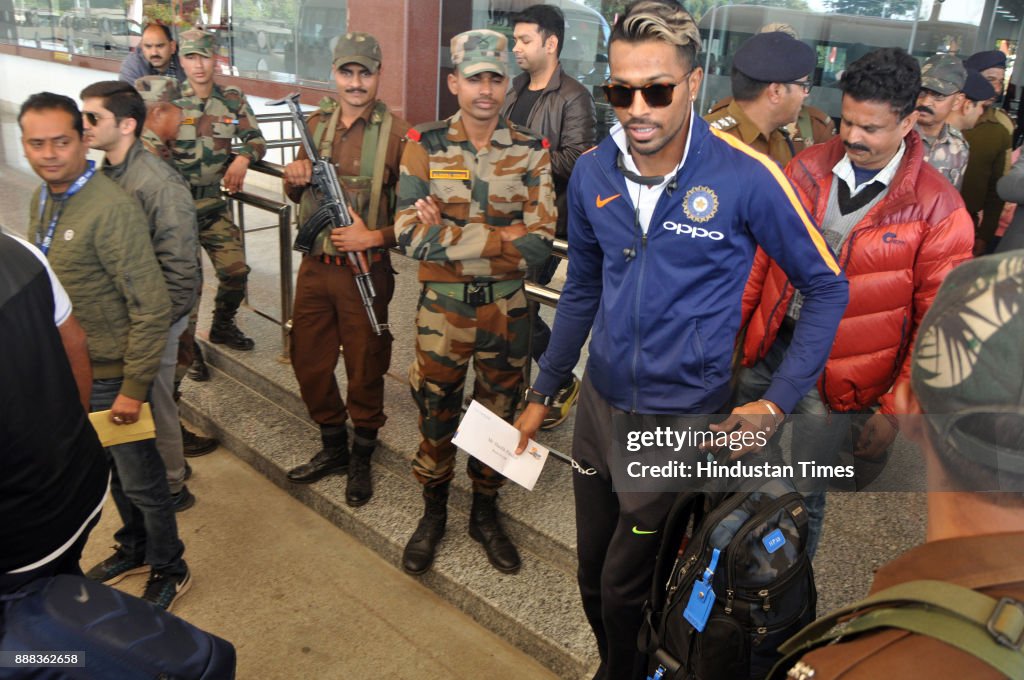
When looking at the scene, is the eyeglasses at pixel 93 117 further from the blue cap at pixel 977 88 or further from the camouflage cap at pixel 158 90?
the blue cap at pixel 977 88

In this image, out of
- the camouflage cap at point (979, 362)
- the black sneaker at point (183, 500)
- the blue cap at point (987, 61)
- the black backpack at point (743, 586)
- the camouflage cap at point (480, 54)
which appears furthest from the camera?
the blue cap at point (987, 61)

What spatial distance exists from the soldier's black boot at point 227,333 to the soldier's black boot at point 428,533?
6.92ft

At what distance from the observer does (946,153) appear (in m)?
3.98

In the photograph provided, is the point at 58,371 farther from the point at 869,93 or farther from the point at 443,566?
the point at 869,93

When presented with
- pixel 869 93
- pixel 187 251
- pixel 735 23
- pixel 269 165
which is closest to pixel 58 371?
pixel 187 251

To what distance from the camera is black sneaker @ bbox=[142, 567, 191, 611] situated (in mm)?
3090

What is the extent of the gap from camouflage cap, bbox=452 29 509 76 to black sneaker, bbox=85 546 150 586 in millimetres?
2407

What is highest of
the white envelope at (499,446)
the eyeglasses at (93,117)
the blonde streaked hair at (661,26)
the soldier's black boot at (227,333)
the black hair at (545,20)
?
the black hair at (545,20)

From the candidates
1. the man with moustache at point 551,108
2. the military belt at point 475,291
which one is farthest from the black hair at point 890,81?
the man with moustache at point 551,108

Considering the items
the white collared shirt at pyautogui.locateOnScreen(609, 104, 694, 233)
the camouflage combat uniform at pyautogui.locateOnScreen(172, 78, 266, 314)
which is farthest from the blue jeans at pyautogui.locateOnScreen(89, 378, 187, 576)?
the white collared shirt at pyautogui.locateOnScreen(609, 104, 694, 233)

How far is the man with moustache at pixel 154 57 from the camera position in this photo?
17.0 ft

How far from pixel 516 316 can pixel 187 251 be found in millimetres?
1319

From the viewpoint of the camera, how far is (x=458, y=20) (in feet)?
23.4

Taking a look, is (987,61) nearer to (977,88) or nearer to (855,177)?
(977,88)
